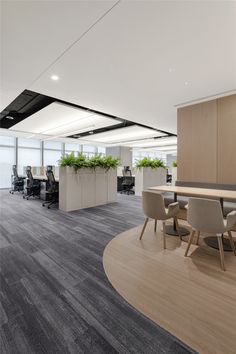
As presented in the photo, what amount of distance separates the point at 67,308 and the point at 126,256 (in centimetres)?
110

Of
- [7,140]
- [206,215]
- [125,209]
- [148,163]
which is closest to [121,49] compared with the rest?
[206,215]

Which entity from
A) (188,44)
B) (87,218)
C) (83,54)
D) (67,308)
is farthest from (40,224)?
(188,44)

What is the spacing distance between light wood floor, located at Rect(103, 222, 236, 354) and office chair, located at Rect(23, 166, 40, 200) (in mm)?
5142

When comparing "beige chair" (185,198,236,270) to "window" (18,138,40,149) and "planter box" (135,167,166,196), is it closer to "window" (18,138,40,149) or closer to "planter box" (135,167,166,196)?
"planter box" (135,167,166,196)

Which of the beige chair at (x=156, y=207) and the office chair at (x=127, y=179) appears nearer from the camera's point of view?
the beige chair at (x=156, y=207)

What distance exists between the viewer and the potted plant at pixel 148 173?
7363 millimetres

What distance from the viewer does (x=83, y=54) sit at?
277cm

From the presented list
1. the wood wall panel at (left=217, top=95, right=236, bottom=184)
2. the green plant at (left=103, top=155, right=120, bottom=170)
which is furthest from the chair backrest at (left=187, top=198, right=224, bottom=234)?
the green plant at (left=103, top=155, right=120, bottom=170)

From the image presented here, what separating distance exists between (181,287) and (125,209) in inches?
136

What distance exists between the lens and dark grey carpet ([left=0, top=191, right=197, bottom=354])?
1.25 m

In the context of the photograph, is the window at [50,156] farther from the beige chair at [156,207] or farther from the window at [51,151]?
the beige chair at [156,207]

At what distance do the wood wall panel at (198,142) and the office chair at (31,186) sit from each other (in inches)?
212

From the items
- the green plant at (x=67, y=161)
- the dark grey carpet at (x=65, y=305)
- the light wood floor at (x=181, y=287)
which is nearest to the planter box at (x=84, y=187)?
the green plant at (x=67, y=161)

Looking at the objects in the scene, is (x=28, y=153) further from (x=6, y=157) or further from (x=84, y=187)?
(x=84, y=187)
